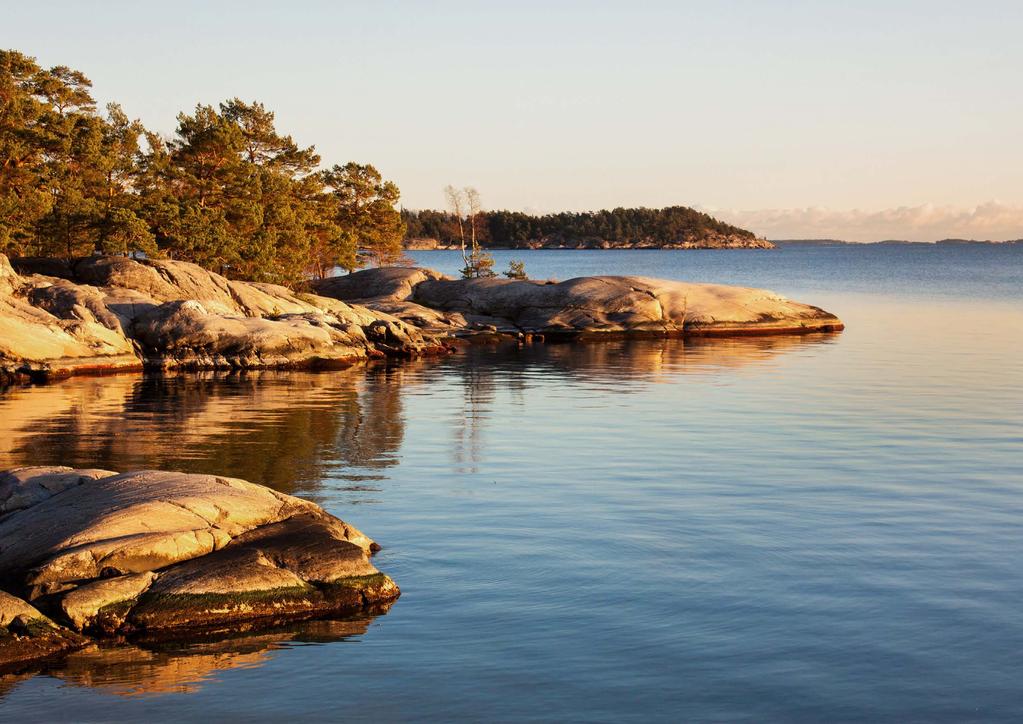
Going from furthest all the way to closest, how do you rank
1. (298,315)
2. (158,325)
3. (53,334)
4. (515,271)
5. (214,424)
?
(515,271), (298,315), (158,325), (53,334), (214,424)

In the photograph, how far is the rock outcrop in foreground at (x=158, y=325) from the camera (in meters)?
36.4

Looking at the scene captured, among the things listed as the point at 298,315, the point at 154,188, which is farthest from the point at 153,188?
the point at 298,315

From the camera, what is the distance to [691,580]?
1298cm

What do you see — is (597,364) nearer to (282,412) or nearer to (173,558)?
(282,412)

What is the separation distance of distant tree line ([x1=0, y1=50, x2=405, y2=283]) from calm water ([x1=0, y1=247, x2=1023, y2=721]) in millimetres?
16066

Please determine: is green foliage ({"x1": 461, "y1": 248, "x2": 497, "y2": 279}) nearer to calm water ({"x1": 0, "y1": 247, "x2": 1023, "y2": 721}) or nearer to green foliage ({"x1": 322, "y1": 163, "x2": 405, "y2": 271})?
green foliage ({"x1": 322, "y1": 163, "x2": 405, "y2": 271})

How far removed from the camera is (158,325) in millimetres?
39312

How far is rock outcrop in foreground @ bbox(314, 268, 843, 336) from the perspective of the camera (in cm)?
5347

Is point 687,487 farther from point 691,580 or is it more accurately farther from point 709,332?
point 709,332

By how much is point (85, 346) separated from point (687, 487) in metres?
25.0

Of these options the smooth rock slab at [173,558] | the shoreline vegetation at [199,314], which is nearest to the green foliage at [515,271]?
the shoreline vegetation at [199,314]

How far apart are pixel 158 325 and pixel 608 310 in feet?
72.5

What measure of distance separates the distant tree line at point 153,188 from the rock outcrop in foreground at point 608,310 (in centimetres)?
671

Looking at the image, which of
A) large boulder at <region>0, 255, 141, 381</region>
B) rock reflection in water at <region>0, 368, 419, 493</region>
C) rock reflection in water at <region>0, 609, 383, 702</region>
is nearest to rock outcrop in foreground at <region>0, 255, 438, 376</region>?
large boulder at <region>0, 255, 141, 381</region>
